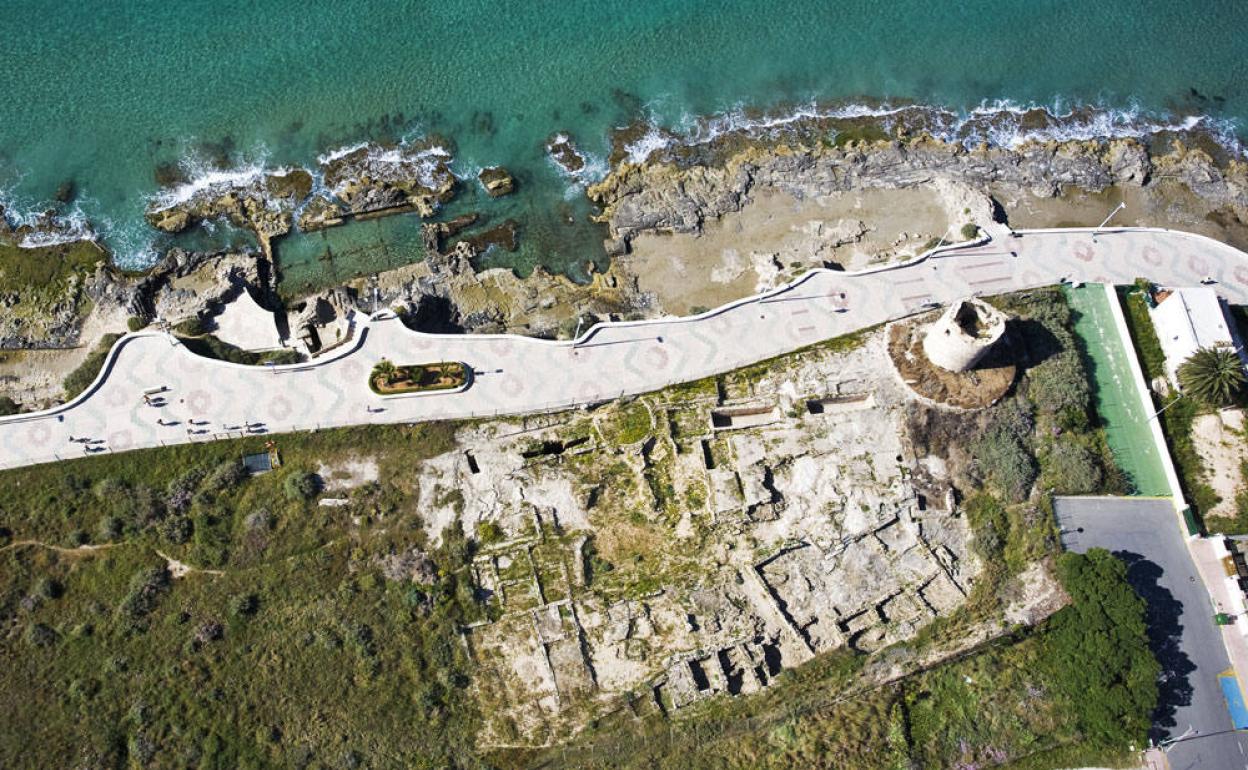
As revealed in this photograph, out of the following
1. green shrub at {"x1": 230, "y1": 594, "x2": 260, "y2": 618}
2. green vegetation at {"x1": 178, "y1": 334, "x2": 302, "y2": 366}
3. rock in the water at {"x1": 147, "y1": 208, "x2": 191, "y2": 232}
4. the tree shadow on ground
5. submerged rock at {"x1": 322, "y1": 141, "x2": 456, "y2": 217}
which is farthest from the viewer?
submerged rock at {"x1": 322, "y1": 141, "x2": 456, "y2": 217}

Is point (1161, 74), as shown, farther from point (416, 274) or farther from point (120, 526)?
point (120, 526)

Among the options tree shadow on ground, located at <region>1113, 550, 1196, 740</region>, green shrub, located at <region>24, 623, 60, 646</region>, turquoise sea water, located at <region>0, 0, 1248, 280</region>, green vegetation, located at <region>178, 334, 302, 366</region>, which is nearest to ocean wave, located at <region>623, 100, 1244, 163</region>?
turquoise sea water, located at <region>0, 0, 1248, 280</region>

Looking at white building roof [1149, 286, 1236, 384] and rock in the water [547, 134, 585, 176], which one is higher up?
rock in the water [547, 134, 585, 176]

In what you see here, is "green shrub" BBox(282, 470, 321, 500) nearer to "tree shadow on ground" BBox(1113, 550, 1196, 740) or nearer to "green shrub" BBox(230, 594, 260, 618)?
"green shrub" BBox(230, 594, 260, 618)

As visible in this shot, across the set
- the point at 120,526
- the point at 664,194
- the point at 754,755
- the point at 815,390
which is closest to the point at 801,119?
the point at 664,194

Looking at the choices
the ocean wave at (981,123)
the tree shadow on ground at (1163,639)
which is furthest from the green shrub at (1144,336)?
the ocean wave at (981,123)

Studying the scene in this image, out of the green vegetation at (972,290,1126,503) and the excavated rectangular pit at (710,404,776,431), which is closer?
the green vegetation at (972,290,1126,503)
